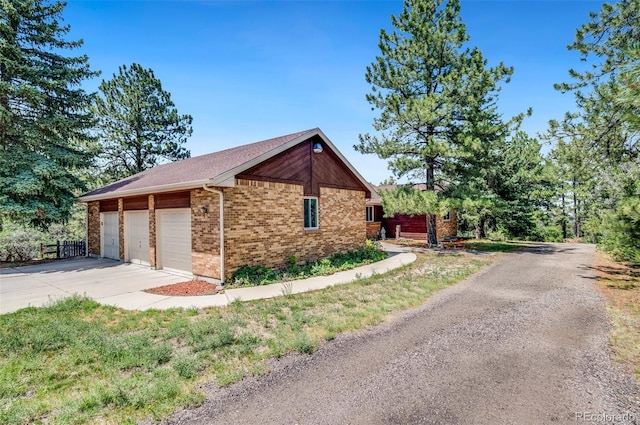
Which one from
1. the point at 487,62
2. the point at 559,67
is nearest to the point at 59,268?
the point at 559,67

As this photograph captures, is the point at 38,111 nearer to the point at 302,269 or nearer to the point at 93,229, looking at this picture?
the point at 93,229

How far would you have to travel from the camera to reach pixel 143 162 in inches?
1024

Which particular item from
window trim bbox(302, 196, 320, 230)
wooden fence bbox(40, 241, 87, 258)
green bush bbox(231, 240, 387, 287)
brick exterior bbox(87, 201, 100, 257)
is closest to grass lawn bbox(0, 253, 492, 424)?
green bush bbox(231, 240, 387, 287)

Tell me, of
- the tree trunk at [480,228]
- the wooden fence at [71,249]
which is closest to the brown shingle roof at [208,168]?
the wooden fence at [71,249]

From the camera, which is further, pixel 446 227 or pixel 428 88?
pixel 446 227

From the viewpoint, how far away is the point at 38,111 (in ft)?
48.0

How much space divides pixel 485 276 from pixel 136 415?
10.4m

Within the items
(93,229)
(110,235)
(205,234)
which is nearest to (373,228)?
(205,234)

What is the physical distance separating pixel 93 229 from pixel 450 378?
18268 millimetres

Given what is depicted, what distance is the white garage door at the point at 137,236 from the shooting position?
40.5ft

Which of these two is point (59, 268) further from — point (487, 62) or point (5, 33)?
point (487, 62)

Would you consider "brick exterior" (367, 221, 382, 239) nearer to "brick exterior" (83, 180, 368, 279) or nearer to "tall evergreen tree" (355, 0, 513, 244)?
"tall evergreen tree" (355, 0, 513, 244)

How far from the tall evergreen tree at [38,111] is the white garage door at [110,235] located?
185 cm

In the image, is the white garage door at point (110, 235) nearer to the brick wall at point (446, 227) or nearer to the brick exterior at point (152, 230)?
the brick exterior at point (152, 230)
